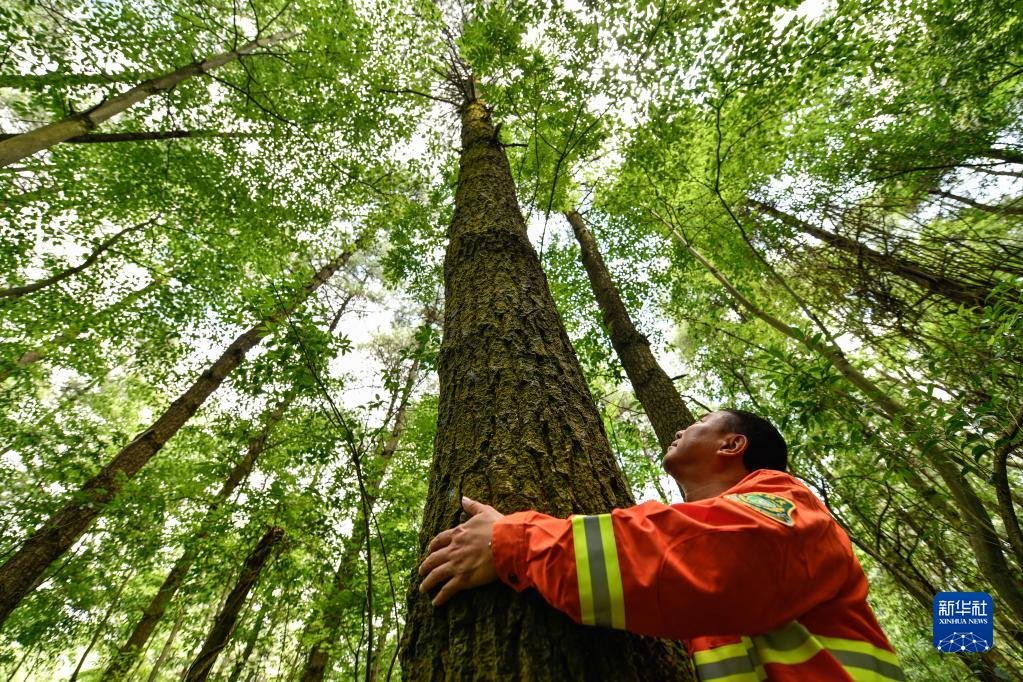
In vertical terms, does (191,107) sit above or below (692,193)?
above

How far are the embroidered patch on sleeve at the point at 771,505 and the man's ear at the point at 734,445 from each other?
2.50 feet

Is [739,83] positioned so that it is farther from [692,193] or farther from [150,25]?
[150,25]

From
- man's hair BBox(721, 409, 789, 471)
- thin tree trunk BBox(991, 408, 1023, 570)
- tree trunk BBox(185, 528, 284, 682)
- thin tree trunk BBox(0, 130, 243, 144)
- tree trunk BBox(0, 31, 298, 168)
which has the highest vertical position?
thin tree trunk BBox(0, 130, 243, 144)

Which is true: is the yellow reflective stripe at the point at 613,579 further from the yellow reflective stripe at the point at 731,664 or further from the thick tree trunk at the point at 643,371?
the thick tree trunk at the point at 643,371

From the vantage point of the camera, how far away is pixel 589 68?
435 centimetres

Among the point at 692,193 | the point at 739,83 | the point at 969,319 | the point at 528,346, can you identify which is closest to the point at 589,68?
the point at 739,83

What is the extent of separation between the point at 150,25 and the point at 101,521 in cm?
695

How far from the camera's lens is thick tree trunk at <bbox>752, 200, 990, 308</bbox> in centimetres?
467

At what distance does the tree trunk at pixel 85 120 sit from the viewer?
3964mm

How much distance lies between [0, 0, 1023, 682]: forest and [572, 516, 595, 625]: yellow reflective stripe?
106mm

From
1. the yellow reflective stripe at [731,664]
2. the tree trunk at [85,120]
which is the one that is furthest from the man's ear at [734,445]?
the tree trunk at [85,120]

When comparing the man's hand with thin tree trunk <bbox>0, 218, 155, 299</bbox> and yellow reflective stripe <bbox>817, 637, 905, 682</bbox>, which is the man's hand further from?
thin tree trunk <bbox>0, 218, 155, 299</bbox>

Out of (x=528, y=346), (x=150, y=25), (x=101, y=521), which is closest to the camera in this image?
(x=528, y=346)

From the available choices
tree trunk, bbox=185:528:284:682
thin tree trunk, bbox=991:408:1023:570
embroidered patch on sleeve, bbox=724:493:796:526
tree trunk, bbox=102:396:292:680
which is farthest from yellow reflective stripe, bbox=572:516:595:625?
tree trunk, bbox=102:396:292:680
